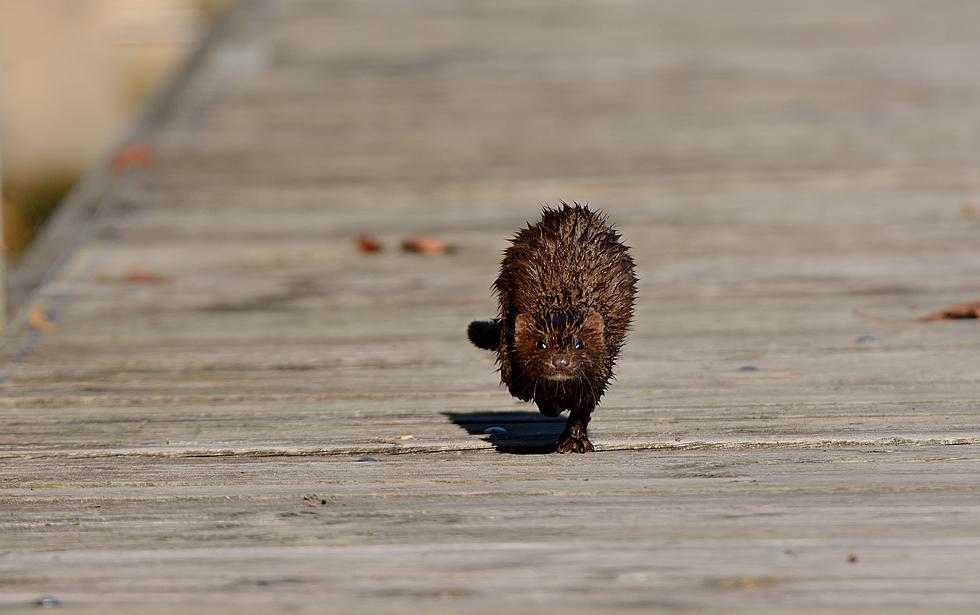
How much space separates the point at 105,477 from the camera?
4430 mm

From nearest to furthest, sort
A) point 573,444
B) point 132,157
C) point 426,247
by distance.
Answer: point 573,444 < point 426,247 < point 132,157

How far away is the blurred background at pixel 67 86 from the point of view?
11250mm

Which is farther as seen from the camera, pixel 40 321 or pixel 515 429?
pixel 40 321

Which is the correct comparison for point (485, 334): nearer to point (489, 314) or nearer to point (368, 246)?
point (489, 314)

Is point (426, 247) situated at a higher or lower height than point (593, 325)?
lower

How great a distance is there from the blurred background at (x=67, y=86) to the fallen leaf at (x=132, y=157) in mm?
705

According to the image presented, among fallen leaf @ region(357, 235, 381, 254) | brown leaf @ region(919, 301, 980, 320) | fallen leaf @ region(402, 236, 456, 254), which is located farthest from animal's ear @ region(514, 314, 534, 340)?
fallen leaf @ region(357, 235, 381, 254)

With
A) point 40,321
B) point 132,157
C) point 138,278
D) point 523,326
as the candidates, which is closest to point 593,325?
point 523,326

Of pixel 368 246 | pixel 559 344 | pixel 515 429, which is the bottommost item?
pixel 368 246

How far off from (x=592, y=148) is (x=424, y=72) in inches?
103

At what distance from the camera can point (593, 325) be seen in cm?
441

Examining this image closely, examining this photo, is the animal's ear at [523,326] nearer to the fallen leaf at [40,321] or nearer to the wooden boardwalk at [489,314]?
the wooden boardwalk at [489,314]

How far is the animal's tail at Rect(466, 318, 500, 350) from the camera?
4875mm

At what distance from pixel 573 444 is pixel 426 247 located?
3.90m
